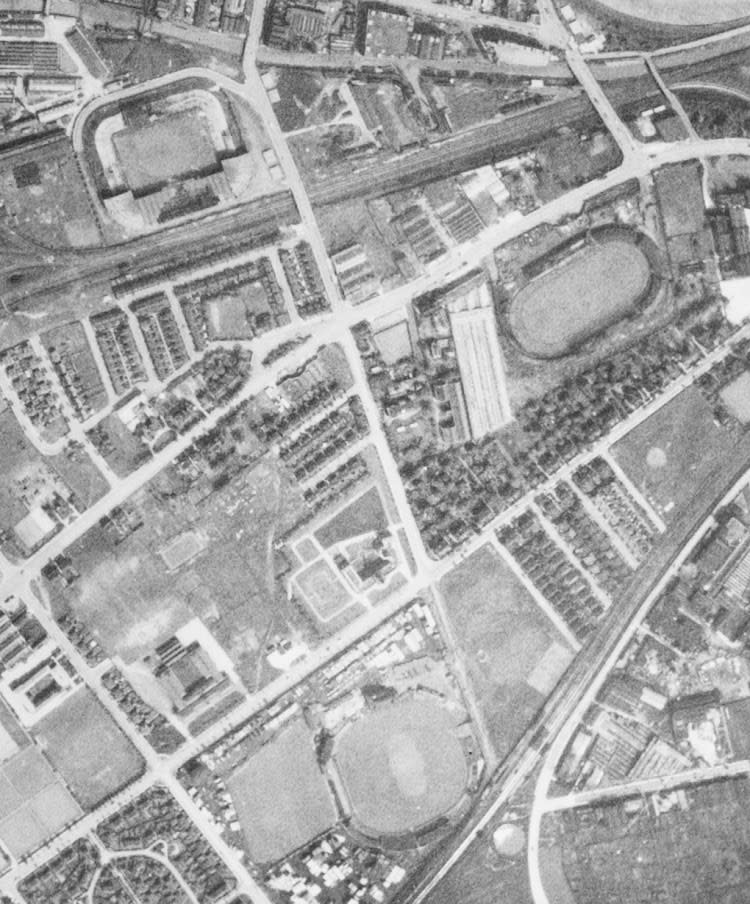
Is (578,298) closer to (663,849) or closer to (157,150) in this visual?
(157,150)

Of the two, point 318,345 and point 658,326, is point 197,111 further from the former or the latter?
point 658,326

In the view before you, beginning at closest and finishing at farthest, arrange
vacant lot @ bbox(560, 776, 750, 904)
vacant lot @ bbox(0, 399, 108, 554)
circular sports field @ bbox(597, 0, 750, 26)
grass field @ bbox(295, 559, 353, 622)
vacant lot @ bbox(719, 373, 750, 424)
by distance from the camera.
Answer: vacant lot @ bbox(560, 776, 750, 904) < grass field @ bbox(295, 559, 353, 622) < vacant lot @ bbox(0, 399, 108, 554) < vacant lot @ bbox(719, 373, 750, 424) < circular sports field @ bbox(597, 0, 750, 26)

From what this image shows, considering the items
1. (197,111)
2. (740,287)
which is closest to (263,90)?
(197,111)

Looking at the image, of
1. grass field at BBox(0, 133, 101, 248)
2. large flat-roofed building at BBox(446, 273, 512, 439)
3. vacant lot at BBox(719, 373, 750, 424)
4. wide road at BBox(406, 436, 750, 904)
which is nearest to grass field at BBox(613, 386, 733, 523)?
vacant lot at BBox(719, 373, 750, 424)

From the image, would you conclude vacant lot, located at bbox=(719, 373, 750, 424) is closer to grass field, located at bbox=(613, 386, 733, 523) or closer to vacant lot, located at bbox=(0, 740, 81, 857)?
grass field, located at bbox=(613, 386, 733, 523)

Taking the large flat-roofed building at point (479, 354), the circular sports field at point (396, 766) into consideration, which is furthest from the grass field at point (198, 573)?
the large flat-roofed building at point (479, 354)

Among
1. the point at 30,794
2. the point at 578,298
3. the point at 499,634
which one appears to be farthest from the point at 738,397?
the point at 30,794
